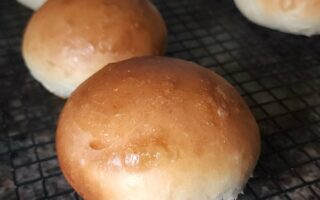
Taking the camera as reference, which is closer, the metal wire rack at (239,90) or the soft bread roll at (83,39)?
the metal wire rack at (239,90)

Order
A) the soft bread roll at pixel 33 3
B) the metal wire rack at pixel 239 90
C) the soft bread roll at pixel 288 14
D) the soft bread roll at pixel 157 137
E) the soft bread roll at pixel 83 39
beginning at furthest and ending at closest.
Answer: the soft bread roll at pixel 33 3
the soft bread roll at pixel 288 14
the soft bread roll at pixel 83 39
the metal wire rack at pixel 239 90
the soft bread roll at pixel 157 137

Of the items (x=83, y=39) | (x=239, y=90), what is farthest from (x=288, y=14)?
(x=83, y=39)

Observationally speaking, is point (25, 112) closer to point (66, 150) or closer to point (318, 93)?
point (66, 150)

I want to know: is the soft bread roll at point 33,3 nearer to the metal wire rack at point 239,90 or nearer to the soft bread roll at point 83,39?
the metal wire rack at point 239,90

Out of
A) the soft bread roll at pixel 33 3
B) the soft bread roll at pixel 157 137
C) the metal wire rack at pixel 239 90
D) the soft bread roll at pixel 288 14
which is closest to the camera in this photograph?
the soft bread roll at pixel 157 137

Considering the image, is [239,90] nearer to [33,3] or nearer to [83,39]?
[83,39]

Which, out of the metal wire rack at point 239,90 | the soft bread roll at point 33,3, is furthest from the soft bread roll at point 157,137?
the soft bread roll at point 33,3

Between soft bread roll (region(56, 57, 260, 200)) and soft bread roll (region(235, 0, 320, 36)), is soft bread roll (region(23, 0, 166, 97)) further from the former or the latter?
soft bread roll (region(235, 0, 320, 36))
